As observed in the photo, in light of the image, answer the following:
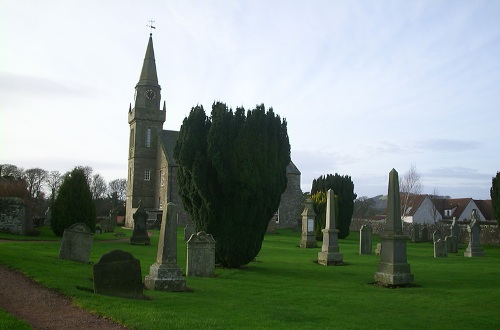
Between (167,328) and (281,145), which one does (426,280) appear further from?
(167,328)

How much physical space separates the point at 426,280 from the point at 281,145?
655 cm

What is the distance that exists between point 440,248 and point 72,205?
19.8m

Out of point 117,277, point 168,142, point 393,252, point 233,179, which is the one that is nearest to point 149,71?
point 168,142

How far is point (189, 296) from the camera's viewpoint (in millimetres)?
9711

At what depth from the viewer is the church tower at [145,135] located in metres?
50.7

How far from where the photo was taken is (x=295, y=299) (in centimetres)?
998

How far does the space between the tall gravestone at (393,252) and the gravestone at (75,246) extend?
9.18 metres

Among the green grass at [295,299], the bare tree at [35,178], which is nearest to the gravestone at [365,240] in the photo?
the green grass at [295,299]

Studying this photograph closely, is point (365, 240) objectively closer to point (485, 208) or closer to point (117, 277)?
point (117, 277)

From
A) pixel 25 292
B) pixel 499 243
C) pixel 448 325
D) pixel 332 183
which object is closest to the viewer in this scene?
pixel 448 325

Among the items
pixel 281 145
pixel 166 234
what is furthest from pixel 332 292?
pixel 281 145

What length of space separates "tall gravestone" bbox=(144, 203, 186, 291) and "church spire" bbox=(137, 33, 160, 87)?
4263 cm

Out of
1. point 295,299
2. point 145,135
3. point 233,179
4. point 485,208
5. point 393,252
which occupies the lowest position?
point 295,299

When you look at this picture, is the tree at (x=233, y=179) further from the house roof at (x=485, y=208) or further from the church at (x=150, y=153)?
the house roof at (x=485, y=208)
